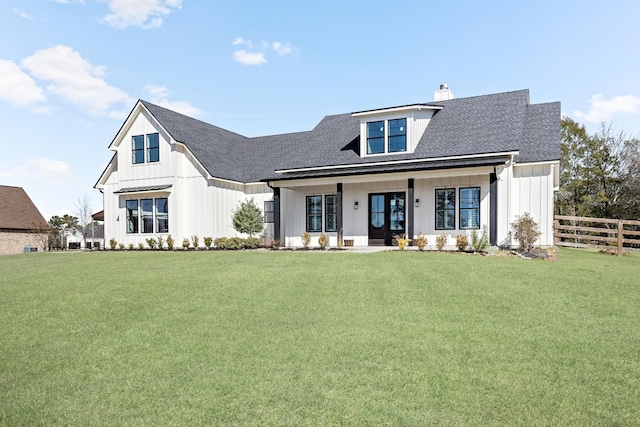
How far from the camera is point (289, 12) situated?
47.9ft

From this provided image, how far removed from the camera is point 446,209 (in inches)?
659

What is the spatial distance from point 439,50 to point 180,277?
12.6m

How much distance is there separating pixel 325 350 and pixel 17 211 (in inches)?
1430

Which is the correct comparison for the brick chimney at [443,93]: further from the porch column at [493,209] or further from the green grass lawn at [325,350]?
the green grass lawn at [325,350]

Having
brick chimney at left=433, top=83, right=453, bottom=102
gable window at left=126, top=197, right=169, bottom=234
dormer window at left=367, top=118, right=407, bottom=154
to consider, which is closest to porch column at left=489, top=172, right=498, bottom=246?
dormer window at left=367, top=118, right=407, bottom=154

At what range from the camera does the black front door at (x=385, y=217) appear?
17969 millimetres

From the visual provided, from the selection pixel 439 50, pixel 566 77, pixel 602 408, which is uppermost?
pixel 439 50

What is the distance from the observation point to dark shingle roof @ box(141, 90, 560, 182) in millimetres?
16641

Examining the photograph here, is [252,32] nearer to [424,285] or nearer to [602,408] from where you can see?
[424,285]

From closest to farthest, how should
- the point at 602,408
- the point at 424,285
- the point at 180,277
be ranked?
1. the point at 602,408
2. the point at 424,285
3. the point at 180,277

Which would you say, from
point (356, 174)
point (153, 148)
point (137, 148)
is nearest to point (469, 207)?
point (356, 174)

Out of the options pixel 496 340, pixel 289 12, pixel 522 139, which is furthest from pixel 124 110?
pixel 496 340

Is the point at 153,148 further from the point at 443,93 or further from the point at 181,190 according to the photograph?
the point at 443,93

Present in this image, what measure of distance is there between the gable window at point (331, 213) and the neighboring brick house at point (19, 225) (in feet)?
72.7
